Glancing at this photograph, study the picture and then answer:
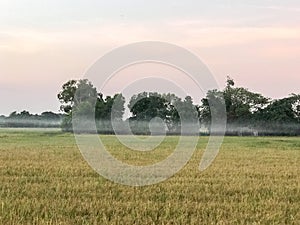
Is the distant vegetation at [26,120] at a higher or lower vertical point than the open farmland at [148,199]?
higher

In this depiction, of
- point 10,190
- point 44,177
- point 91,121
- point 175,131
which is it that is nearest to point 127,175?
point 44,177

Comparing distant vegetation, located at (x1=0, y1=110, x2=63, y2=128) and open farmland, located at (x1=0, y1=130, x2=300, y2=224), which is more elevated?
distant vegetation, located at (x1=0, y1=110, x2=63, y2=128)

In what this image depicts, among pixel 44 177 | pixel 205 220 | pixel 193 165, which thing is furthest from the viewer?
pixel 193 165

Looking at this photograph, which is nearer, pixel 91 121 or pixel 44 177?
pixel 44 177

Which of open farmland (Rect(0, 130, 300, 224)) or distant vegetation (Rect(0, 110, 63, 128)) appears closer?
open farmland (Rect(0, 130, 300, 224))

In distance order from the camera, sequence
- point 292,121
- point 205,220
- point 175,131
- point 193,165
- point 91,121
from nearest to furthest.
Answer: point 205,220
point 193,165
point 91,121
point 175,131
point 292,121

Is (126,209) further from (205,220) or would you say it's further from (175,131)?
(175,131)

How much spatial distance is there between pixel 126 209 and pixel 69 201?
1021mm

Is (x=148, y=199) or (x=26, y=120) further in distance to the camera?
(x=26, y=120)

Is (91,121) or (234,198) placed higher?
(91,121)

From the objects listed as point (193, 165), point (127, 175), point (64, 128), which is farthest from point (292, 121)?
point (127, 175)

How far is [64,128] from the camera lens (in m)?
50.8

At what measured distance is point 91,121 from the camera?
3212cm

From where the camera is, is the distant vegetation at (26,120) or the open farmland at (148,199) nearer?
the open farmland at (148,199)
